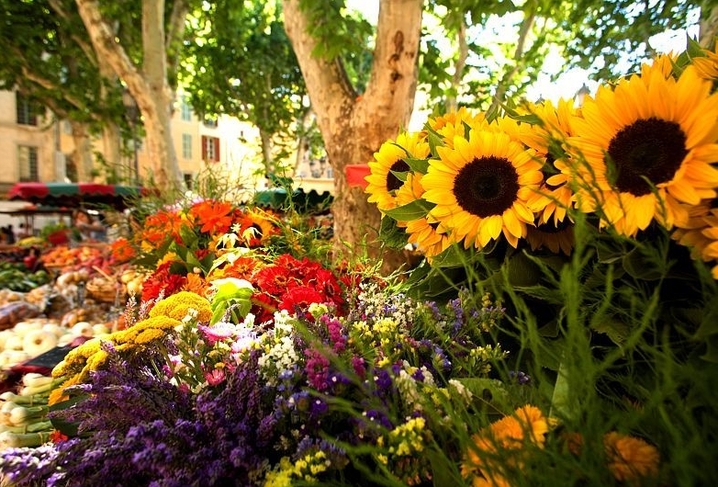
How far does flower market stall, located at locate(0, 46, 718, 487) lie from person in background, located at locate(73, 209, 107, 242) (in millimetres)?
7838

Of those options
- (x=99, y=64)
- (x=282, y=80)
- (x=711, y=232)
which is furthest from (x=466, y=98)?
(x=711, y=232)

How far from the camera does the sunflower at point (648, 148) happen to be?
597 millimetres

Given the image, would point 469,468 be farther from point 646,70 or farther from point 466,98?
point 466,98

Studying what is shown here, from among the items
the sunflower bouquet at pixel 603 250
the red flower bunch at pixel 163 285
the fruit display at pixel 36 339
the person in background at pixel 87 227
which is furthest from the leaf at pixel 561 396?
the person in background at pixel 87 227

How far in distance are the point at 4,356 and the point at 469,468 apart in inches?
108

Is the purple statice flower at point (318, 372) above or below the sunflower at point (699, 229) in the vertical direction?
below

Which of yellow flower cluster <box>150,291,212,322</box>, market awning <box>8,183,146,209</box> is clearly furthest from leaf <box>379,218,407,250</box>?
market awning <box>8,183,146,209</box>

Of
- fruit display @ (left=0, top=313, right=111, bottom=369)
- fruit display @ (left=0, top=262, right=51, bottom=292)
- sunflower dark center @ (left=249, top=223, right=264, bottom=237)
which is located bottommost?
fruit display @ (left=0, top=262, right=51, bottom=292)

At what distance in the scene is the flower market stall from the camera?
508mm

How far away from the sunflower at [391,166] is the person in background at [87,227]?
7.67 metres

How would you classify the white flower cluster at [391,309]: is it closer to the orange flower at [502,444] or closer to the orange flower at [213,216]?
the orange flower at [502,444]

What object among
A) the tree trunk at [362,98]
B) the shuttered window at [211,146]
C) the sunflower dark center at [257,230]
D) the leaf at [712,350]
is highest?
the shuttered window at [211,146]

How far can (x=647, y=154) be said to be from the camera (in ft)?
2.18

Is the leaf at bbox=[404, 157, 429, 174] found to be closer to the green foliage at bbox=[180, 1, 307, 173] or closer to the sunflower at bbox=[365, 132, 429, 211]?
the sunflower at bbox=[365, 132, 429, 211]
